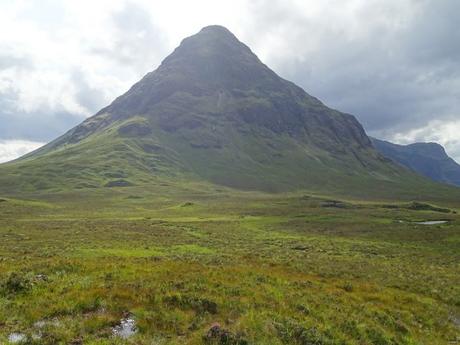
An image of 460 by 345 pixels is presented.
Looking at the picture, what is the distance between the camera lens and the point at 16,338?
13125mm

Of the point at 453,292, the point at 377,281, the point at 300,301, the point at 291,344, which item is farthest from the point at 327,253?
the point at 291,344

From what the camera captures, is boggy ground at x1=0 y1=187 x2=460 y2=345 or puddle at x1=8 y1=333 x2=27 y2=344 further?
boggy ground at x1=0 y1=187 x2=460 y2=345

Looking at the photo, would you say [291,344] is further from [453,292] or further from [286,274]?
[453,292]

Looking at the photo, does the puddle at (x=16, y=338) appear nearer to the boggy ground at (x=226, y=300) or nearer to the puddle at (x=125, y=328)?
the boggy ground at (x=226, y=300)

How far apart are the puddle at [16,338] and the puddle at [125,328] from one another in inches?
113

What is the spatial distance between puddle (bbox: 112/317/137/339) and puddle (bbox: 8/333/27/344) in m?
2.87

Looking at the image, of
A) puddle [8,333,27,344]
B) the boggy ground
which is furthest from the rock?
puddle [8,333,27,344]

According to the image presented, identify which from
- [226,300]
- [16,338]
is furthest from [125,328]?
[226,300]

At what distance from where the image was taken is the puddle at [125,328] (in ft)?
46.4

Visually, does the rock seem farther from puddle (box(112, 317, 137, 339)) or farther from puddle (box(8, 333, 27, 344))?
puddle (box(8, 333, 27, 344))

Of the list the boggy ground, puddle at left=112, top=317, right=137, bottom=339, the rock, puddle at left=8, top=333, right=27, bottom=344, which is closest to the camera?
puddle at left=8, top=333, right=27, bottom=344

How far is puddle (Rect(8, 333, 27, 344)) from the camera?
42.1ft

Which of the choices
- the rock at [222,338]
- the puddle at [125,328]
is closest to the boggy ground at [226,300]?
the rock at [222,338]

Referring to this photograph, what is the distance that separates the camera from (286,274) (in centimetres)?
2869
